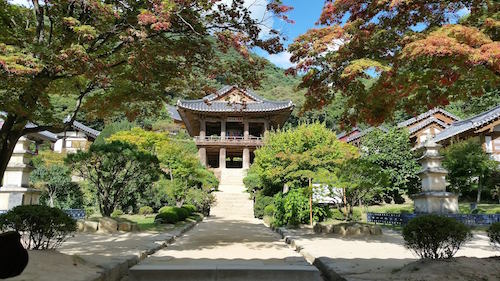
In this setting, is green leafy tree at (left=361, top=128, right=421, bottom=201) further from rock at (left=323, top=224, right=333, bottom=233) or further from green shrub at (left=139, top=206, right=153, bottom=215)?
green shrub at (left=139, top=206, right=153, bottom=215)

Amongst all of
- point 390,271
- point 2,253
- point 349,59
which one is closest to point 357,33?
point 349,59

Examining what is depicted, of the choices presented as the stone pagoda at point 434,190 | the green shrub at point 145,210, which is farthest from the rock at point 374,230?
the green shrub at point 145,210

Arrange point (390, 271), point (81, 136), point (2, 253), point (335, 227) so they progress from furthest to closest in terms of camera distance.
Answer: point (81, 136)
point (335, 227)
point (390, 271)
point (2, 253)

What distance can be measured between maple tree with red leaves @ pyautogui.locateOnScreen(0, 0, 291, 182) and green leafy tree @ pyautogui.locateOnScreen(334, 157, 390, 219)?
5.44 metres

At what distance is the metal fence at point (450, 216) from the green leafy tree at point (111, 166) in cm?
943

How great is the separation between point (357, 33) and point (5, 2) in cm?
528

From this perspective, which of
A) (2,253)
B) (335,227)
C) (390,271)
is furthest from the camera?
(335,227)

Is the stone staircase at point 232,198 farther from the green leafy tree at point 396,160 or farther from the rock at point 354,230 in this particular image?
the rock at point 354,230

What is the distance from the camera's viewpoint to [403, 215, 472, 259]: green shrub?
175 inches

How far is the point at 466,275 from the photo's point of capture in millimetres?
3709

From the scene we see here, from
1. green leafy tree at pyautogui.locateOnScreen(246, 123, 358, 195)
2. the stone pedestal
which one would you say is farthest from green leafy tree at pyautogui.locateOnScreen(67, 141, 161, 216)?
green leafy tree at pyautogui.locateOnScreen(246, 123, 358, 195)

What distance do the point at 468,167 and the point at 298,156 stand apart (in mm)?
10753

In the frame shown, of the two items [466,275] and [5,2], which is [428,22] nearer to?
[466,275]

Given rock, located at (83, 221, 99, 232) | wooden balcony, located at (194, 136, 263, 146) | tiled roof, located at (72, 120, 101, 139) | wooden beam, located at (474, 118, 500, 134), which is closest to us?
rock, located at (83, 221, 99, 232)
